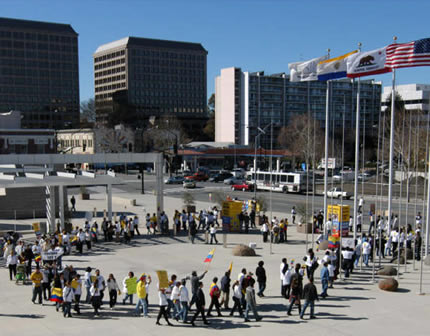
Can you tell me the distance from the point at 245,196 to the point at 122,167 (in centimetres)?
5569

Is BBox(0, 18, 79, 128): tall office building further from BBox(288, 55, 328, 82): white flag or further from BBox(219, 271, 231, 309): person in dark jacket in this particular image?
BBox(219, 271, 231, 309): person in dark jacket

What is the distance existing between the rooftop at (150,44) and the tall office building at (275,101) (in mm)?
35570

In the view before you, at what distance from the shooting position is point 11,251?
761 inches

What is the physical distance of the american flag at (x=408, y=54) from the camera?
59.5 ft

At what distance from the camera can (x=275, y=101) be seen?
370ft

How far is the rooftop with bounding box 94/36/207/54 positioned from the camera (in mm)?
141500

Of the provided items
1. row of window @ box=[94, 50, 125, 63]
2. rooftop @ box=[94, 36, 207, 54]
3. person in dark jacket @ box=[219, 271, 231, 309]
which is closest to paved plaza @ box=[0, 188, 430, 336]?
person in dark jacket @ box=[219, 271, 231, 309]

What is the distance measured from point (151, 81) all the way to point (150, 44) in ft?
36.1

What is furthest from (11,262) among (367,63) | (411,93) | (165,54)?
(165,54)

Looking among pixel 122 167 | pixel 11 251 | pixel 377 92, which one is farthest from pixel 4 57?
pixel 11 251

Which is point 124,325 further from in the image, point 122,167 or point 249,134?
point 249,134

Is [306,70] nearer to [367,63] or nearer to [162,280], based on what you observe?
[367,63]

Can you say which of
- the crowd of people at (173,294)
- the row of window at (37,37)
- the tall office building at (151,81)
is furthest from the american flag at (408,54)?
the row of window at (37,37)

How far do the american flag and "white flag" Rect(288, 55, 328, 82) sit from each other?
523cm
